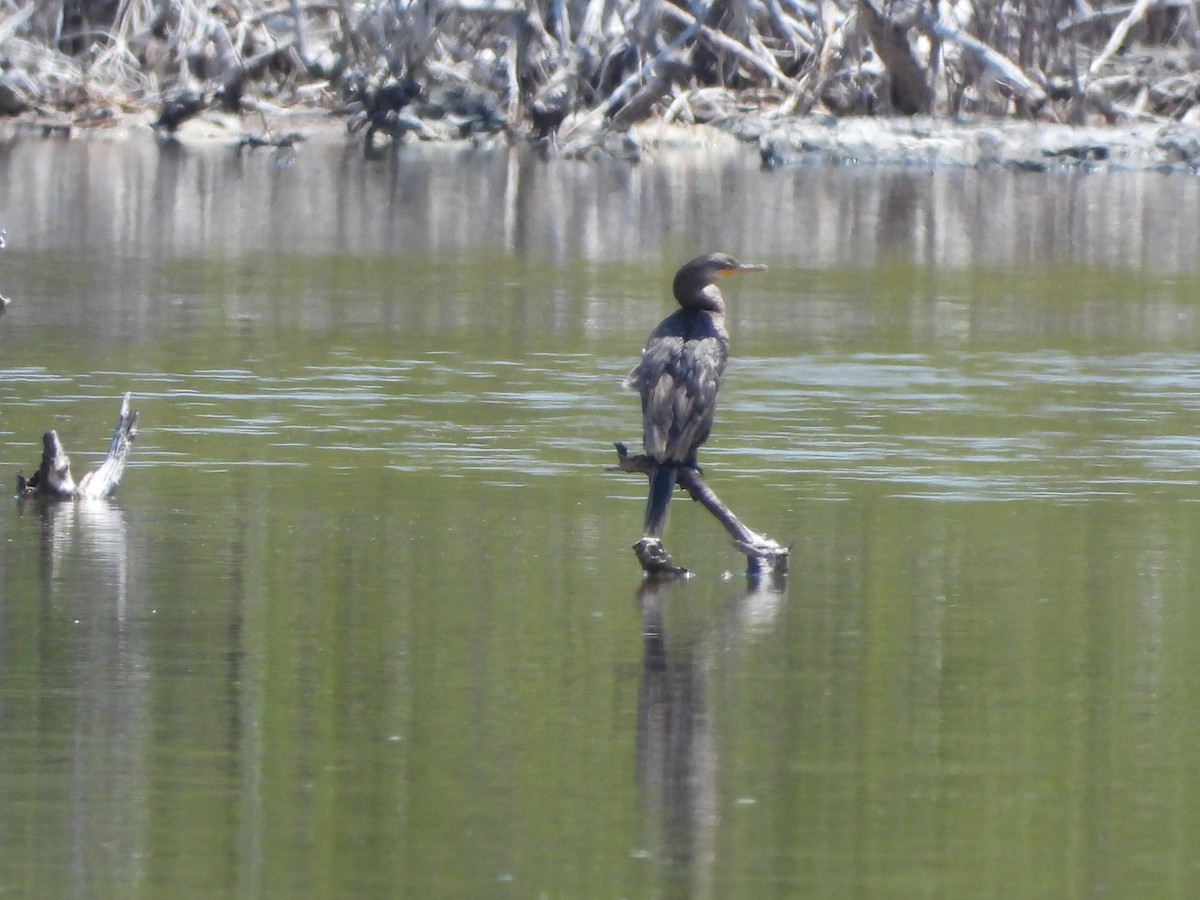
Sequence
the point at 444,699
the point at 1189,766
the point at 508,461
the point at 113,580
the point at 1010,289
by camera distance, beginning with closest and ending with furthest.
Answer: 1. the point at 1189,766
2. the point at 444,699
3. the point at 113,580
4. the point at 508,461
5. the point at 1010,289

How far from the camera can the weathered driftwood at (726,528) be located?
10.2 metres

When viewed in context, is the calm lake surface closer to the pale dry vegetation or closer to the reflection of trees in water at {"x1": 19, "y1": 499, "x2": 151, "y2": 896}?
the reflection of trees in water at {"x1": 19, "y1": 499, "x2": 151, "y2": 896}

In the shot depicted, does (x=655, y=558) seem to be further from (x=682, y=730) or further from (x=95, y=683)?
(x=95, y=683)

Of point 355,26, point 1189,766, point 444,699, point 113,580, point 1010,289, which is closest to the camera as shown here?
point 1189,766

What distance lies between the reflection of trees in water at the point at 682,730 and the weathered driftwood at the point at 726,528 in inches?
3.5

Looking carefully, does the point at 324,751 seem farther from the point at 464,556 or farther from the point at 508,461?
the point at 508,461

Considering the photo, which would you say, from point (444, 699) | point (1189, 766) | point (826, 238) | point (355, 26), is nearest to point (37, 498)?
point (444, 699)

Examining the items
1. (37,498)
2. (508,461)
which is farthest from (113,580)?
(508,461)

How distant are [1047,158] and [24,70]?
67.0 ft

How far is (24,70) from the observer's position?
55.8 m

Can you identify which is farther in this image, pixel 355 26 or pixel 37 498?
pixel 355 26

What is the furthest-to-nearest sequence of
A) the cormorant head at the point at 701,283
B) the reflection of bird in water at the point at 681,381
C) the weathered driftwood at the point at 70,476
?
the weathered driftwood at the point at 70,476, the cormorant head at the point at 701,283, the reflection of bird in water at the point at 681,381

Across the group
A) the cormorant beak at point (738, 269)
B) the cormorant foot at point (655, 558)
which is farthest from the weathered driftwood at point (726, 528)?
the cormorant beak at point (738, 269)

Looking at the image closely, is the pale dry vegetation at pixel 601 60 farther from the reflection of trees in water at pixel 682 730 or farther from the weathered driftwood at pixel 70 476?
the reflection of trees in water at pixel 682 730
